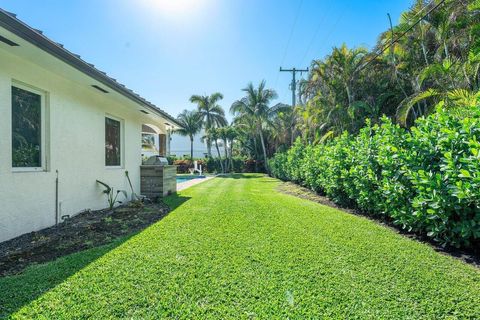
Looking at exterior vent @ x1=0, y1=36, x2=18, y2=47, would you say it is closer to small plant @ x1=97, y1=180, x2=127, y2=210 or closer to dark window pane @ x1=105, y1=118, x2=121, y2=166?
small plant @ x1=97, y1=180, x2=127, y2=210

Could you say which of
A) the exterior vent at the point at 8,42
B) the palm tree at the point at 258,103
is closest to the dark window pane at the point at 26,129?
the exterior vent at the point at 8,42

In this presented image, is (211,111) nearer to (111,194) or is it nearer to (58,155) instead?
(111,194)

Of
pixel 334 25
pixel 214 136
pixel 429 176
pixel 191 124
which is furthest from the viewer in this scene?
pixel 191 124

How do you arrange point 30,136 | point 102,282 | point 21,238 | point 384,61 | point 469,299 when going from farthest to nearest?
1. point 384,61
2. point 30,136
3. point 21,238
4. point 102,282
5. point 469,299

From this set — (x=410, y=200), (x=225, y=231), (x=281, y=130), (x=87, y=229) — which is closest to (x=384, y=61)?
(x=410, y=200)

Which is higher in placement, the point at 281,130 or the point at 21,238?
the point at 281,130

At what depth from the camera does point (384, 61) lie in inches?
472

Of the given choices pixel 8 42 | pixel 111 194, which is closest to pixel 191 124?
pixel 111 194

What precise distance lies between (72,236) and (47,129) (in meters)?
2.22

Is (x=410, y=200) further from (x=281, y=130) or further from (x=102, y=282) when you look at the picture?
(x=281, y=130)

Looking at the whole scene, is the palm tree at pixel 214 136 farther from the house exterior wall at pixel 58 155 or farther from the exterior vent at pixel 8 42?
the exterior vent at pixel 8 42

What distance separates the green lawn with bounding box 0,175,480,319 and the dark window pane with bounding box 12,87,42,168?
7.79 feet

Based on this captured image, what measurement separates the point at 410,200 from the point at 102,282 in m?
4.83

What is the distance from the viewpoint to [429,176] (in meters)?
4.19
